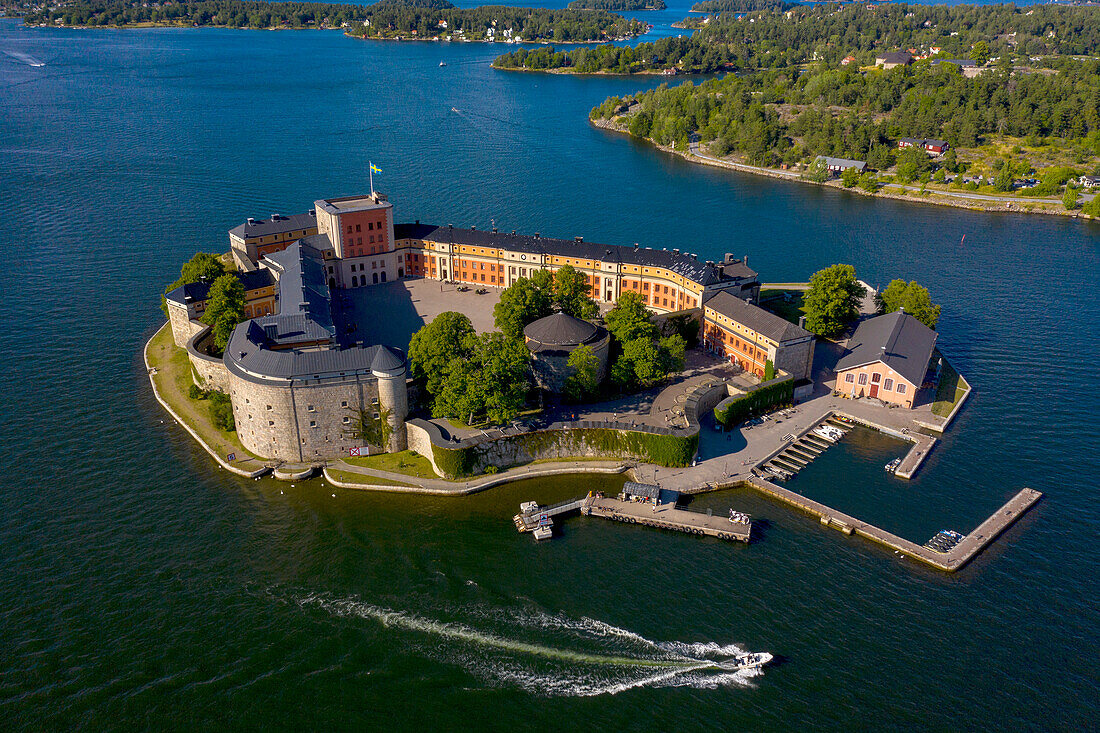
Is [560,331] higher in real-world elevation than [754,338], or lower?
higher

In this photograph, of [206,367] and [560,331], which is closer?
[206,367]

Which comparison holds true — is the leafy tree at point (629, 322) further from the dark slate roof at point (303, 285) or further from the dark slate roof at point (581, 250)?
the dark slate roof at point (303, 285)

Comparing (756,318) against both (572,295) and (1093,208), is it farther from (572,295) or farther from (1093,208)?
(1093,208)

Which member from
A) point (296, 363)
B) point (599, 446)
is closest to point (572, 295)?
point (599, 446)

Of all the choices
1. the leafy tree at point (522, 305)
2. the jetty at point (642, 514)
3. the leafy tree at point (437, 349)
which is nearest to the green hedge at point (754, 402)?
the jetty at point (642, 514)

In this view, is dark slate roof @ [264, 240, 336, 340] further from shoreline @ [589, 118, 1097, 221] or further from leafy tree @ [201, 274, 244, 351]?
shoreline @ [589, 118, 1097, 221]

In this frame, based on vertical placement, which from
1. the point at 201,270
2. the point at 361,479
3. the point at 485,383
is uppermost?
the point at 201,270

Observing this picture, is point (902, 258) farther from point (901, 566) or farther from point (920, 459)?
point (901, 566)
